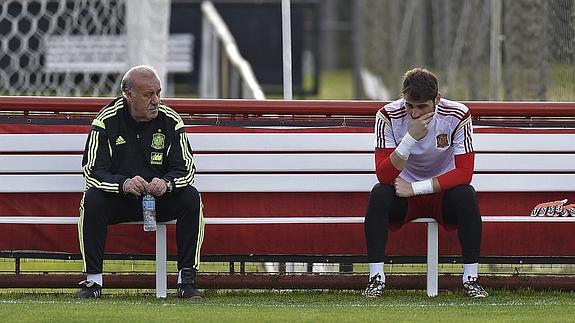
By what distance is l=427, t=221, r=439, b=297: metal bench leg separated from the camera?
7812 mm

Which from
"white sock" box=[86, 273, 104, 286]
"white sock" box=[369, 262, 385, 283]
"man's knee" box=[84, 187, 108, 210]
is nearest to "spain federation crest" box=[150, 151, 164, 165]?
"man's knee" box=[84, 187, 108, 210]

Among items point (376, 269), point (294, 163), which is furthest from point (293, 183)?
point (376, 269)

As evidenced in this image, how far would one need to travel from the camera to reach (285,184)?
809 cm

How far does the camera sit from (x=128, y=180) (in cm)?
755

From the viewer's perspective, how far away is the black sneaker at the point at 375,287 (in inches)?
304

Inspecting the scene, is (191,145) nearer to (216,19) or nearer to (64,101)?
(64,101)

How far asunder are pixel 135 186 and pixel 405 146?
1429 mm

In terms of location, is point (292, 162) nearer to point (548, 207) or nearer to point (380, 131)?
point (380, 131)

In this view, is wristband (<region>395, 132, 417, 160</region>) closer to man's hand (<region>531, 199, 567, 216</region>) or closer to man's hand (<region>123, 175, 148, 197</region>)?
man's hand (<region>531, 199, 567, 216</region>)

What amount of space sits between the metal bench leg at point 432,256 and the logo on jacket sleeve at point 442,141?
1.40 ft

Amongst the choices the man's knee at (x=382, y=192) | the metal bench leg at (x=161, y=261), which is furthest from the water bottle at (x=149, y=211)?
the man's knee at (x=382, y=192)

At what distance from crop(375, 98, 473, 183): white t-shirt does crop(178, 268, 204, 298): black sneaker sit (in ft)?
Result: 3.97

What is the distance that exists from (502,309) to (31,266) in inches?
110

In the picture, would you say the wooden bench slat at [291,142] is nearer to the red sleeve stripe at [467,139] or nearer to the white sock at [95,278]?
the red sleeve stripe at [467,139]
